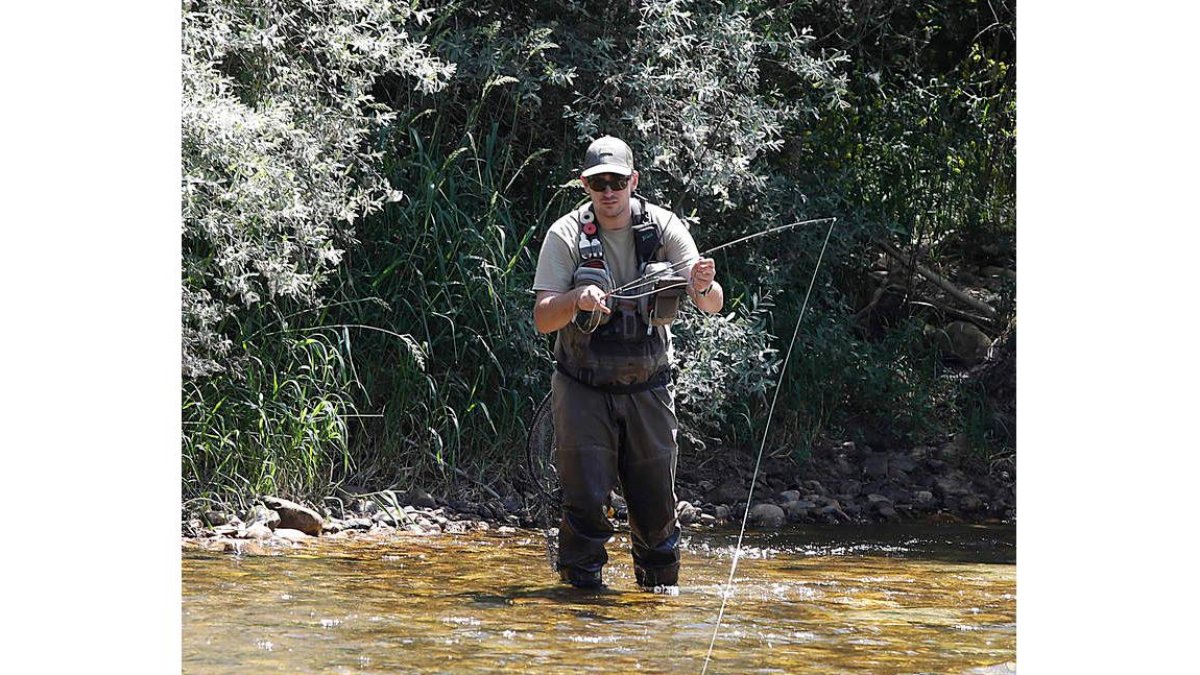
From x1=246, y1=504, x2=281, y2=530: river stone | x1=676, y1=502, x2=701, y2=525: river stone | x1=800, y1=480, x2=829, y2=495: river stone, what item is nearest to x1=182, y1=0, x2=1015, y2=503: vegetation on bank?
x1=246, y1=504, x2=281, y2=530: river stone

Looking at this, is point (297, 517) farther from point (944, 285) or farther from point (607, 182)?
point (944, 285)

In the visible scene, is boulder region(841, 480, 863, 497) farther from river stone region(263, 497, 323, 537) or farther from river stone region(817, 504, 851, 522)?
river stone region(263, 497, 323, 537)

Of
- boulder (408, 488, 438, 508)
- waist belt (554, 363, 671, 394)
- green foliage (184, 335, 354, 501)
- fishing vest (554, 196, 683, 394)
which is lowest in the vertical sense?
boulder (408, 488, 438, 508)

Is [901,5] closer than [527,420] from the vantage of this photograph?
No

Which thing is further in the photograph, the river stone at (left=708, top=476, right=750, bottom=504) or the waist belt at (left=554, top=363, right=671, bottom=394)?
the river stone at (left=708, top=476, right=750, bottom=504)

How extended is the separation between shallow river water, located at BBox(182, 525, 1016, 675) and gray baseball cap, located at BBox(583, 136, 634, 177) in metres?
1.37

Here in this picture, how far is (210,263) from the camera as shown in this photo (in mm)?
6434

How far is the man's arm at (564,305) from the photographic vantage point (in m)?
4.60

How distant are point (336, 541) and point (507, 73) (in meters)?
2.48

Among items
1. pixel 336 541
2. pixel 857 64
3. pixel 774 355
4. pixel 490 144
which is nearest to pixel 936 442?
pixel 774 355

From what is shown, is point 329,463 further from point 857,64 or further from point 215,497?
point 857,64

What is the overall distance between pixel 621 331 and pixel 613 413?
0.29m

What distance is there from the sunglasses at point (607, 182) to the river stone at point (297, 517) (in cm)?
232

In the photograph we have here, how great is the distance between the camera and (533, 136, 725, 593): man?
4.76 m
